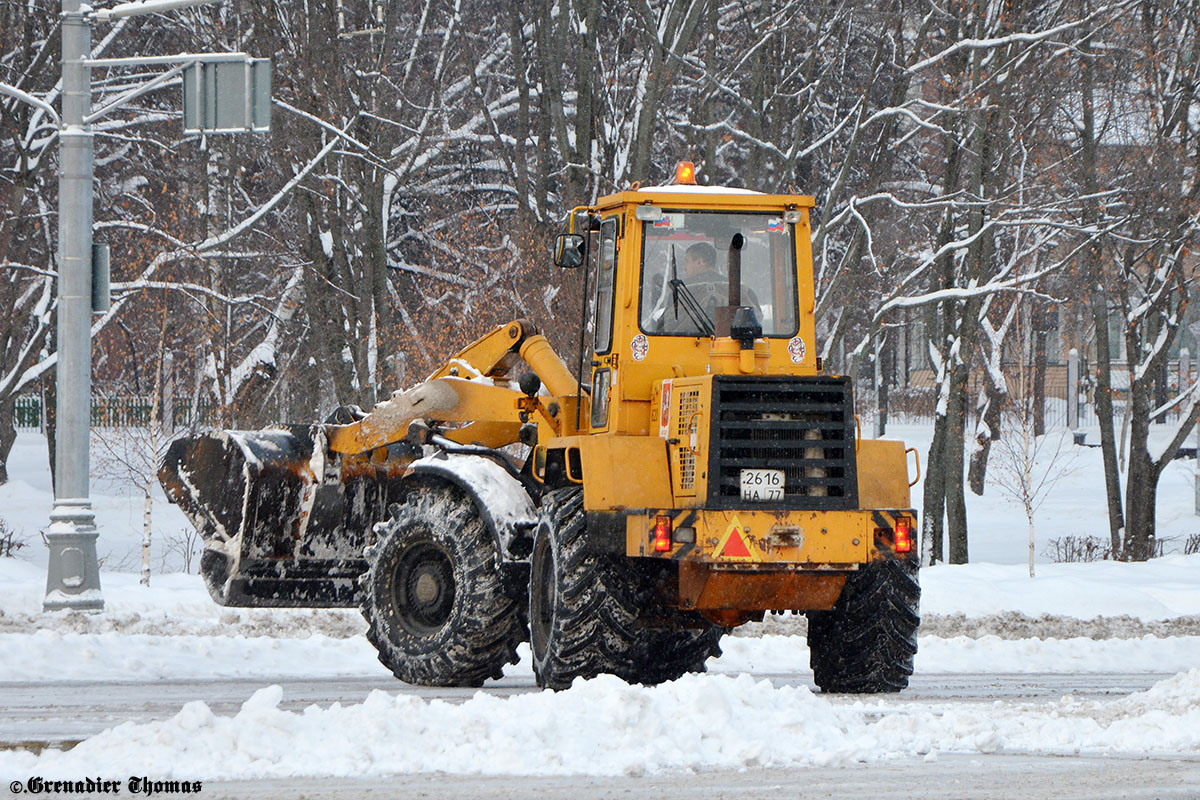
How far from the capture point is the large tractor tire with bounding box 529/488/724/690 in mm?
10000

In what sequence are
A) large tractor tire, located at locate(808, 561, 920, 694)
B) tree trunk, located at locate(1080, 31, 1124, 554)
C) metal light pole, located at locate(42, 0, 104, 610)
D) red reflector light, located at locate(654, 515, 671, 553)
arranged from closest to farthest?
red reflector light, located at locate(654, 515, 671, 553), large tractor tire, located at locate(808, 561, 920, 694), metal light pole, located at locate(42, 0, 104, 610), tree trunk, located at locate(1080, 31, 1124, 554)

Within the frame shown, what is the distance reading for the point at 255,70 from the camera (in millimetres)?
17016

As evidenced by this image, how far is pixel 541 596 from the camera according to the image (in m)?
10.6

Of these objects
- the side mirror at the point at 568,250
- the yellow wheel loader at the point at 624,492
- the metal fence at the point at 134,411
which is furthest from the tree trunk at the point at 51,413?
the side mirror at the point at 568,250

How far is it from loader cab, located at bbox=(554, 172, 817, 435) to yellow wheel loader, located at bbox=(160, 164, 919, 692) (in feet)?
0.05

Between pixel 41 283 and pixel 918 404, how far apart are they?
28.4 m

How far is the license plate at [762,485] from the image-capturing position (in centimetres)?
968

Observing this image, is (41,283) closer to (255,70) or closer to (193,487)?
(255,70)

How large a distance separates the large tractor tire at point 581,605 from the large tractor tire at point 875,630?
132 cm

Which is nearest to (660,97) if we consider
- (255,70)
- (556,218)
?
(556,218)

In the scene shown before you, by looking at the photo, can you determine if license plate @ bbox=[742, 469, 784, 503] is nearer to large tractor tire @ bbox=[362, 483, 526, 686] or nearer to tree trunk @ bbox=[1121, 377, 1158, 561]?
large tractor tire @ bbox=[362, 483, 526, 686]

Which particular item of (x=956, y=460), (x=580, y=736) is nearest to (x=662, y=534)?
(x=580, y=736)

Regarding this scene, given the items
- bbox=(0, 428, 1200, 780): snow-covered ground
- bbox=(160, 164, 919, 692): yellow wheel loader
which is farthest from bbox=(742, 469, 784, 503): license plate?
bbox=(0, 428, 1200, 780): snow-covered ground

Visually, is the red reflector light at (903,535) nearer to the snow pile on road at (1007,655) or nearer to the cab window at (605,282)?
the cab window at (605,282)
